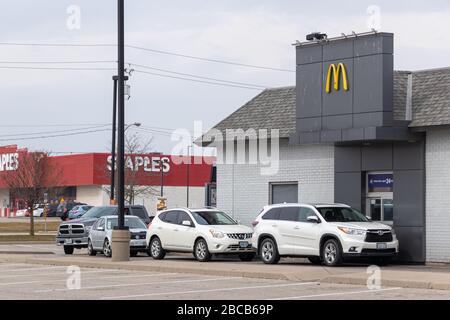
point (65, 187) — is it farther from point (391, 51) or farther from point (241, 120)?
point (391, 51)

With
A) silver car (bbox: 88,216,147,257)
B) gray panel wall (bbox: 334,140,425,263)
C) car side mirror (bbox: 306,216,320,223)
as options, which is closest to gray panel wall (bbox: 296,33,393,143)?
gray panel wall (bbox: 334,140,425,263)

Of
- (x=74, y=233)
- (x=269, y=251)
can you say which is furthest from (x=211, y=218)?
(x=74, y=233)

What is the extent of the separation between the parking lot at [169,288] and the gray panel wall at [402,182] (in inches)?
247

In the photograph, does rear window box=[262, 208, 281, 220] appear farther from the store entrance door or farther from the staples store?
the staples store

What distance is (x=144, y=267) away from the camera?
2645cm

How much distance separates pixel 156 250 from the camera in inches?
1215

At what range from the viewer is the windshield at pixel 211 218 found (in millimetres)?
29656

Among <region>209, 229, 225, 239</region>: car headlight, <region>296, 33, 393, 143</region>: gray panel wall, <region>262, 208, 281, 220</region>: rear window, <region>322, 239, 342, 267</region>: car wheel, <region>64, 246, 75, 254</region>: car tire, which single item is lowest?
<region>64, 246, 75, 254</region>: car tire

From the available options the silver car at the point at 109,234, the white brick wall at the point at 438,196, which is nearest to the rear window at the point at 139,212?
the silver car at the point at 109,234

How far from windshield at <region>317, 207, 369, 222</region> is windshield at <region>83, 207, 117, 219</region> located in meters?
13.7

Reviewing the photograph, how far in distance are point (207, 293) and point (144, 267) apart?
7730 millimetres

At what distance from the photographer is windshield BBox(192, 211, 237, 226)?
97.3ft

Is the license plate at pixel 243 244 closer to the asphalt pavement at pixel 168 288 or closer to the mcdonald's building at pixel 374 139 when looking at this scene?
the mcdonald's building at pixel 374 139
